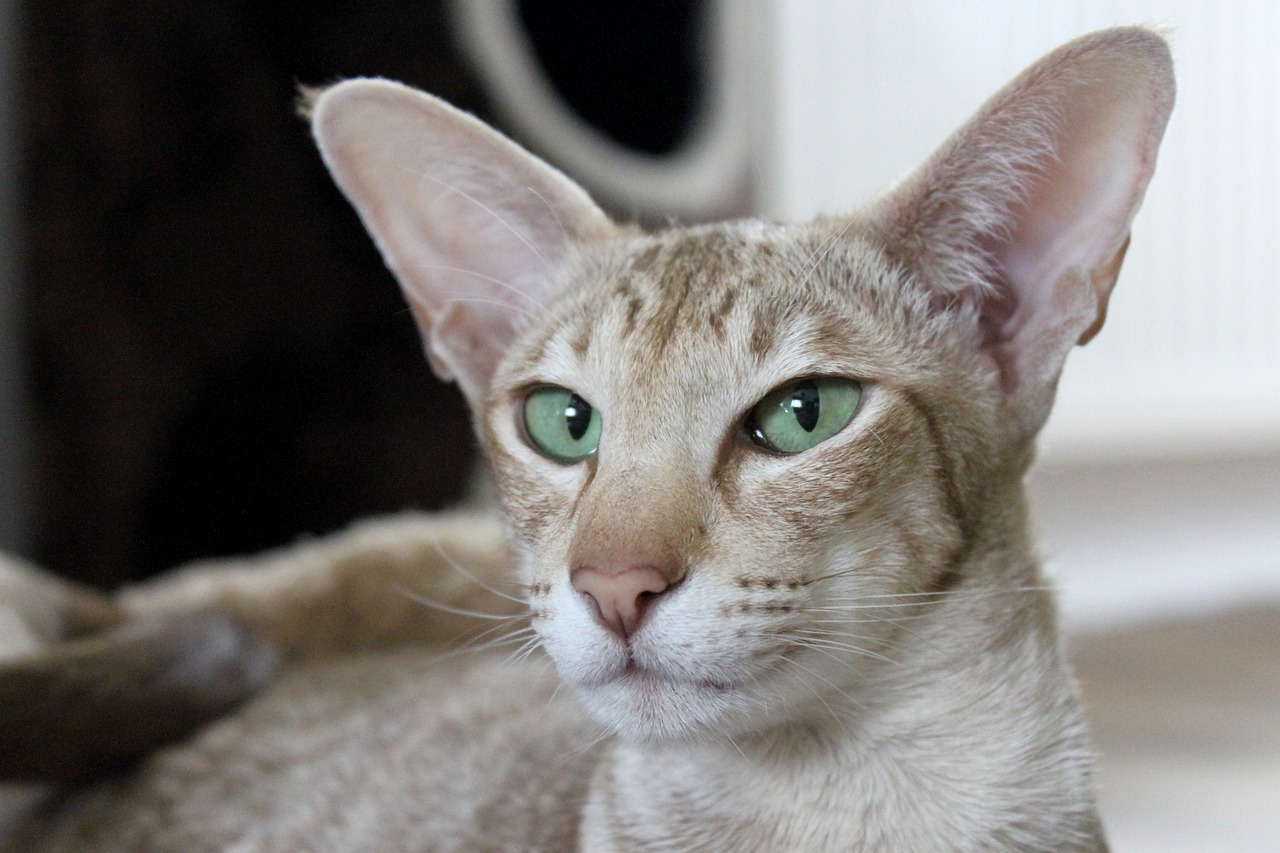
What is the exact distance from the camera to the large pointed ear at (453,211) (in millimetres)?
1153

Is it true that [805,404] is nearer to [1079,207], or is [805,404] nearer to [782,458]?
[782,458]

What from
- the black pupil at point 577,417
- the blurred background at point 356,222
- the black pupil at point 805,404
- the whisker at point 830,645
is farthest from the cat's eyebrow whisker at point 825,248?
the blurred background at point 356,222

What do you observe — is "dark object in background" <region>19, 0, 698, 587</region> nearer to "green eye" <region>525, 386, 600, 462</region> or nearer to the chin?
"green eye" <region>525, 386, 600, 462</region>

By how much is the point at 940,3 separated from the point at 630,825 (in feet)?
8.68

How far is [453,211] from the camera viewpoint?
4.07ft

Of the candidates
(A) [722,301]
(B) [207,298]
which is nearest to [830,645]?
(A) [722,301]

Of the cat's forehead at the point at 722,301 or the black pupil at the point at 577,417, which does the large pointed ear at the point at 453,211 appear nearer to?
the cat's forehead at the point at 722,301

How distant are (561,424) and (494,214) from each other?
270 mm

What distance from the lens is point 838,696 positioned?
986 millimetres

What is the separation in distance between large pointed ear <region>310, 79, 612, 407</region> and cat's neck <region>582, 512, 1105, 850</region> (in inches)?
19.2

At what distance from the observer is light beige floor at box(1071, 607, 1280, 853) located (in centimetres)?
151

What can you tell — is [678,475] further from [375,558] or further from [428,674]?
[375,558]

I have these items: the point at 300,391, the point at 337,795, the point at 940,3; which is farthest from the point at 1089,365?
the point at 337,795

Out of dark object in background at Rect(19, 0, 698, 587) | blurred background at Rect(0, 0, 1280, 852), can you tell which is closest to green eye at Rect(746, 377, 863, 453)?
blurred background at Rect(0, 0, 1280, 852)
